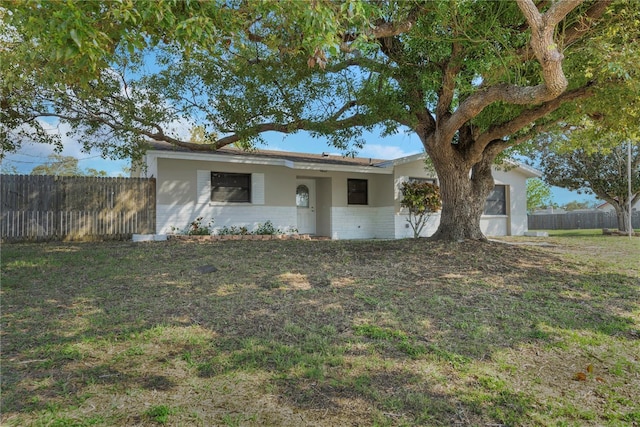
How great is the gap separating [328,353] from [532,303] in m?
3.13

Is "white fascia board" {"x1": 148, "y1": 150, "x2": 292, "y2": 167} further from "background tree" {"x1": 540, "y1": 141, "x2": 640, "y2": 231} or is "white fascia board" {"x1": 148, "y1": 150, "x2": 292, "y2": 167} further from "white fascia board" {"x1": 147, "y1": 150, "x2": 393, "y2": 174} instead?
"background tree" {"x1": 540, "y1": 141, "x2": 640, "y2": 231}

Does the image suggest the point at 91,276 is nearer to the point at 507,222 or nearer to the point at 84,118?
the point at 84,118

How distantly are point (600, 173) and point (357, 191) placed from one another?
1285cm

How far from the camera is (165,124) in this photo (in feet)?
33.6

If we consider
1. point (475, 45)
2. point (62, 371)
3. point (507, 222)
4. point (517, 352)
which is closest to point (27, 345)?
point (62, 371)

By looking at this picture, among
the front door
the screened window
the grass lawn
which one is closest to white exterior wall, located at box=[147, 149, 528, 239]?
the front door

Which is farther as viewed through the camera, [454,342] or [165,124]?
[165,124]

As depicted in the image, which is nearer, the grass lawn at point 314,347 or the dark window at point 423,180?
the grass lawn at point 314,347

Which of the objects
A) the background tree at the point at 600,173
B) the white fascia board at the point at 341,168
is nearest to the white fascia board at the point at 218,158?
the white fascia board at the point at 341,168

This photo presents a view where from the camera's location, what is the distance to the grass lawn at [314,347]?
271 cm

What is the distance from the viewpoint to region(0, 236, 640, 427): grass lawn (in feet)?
8.89

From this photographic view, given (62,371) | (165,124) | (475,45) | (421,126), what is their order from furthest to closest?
1. (165,124)
2. (421,126)
3. (475,45)
4. (62,371)

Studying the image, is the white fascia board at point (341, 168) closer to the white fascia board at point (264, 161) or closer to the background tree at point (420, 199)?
the white fascia board at point (264, 161)

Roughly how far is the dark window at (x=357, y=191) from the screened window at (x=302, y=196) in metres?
1.62
